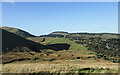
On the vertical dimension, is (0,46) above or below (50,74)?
above

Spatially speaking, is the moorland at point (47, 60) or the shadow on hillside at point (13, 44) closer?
the moorland at point (47, 60)

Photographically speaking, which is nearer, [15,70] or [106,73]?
[106,73]

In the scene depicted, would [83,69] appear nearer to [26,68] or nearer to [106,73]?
[106,73]

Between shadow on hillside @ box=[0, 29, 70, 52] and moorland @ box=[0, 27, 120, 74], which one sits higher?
shadow on hillside @ box=[0, 29, 70, 52]

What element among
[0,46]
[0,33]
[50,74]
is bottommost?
[50,74]

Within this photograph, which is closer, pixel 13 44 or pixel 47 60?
pixel 47 60

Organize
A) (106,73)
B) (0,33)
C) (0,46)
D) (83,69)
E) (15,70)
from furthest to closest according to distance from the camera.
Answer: (0,33) < (0,46) < (83,69) < (15,70) < (106,73)

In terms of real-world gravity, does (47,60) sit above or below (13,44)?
below

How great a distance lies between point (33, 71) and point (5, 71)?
363 inches

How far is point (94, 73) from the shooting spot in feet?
123

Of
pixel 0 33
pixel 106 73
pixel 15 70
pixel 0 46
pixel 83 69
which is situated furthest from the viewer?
pixel 0 33

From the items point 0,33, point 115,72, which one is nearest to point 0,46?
point 0,33

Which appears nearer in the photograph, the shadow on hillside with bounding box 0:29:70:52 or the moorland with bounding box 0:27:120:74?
the moorland with bounding box 0:27:120:74

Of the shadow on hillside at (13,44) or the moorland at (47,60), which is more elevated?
the shadow on hillside at (13,44)
